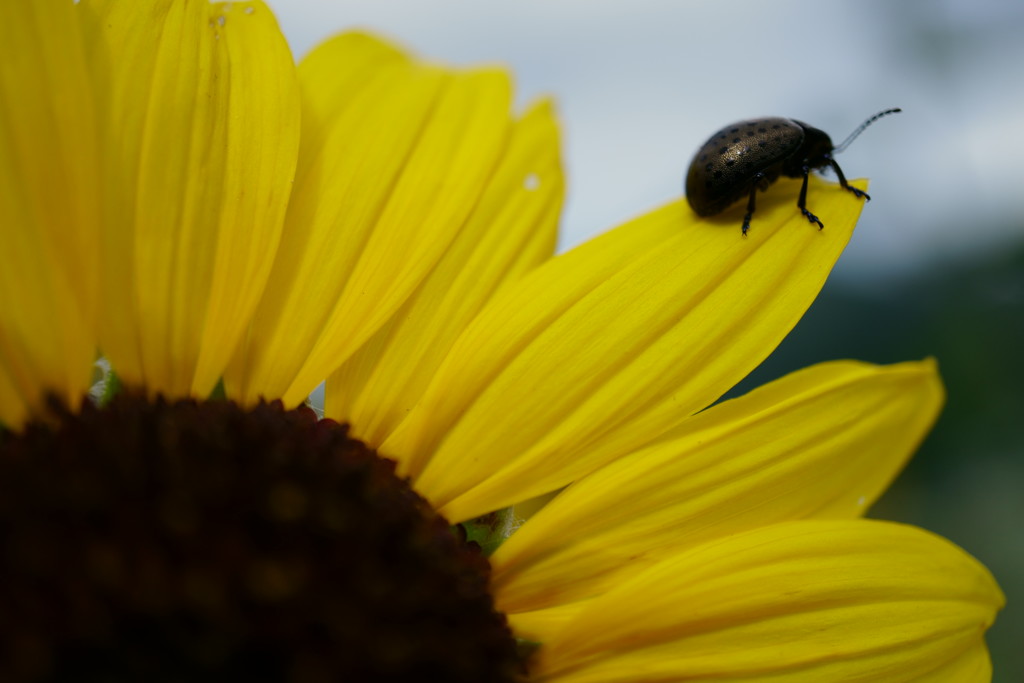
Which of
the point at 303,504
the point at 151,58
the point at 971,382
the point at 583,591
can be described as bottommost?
the point at 971,382

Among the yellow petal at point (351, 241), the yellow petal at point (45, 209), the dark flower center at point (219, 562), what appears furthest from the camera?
the yellow petal at point (351, 241)

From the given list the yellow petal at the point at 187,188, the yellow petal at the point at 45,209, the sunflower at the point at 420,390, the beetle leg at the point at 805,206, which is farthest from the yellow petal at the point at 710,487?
the yellow petal at the point at 45,209

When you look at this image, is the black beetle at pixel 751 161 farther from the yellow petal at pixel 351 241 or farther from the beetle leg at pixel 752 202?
the yellow petal at pixel 351 241

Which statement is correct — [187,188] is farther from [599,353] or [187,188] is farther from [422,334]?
[599,353]

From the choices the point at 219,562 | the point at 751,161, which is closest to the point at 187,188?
the point at 219,562

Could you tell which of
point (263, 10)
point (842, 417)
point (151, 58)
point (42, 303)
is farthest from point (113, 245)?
point (842, 417)

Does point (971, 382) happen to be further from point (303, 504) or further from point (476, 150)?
point (303, 504)

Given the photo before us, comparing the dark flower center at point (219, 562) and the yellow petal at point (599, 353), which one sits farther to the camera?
the yellow petal at point (599, 353)
